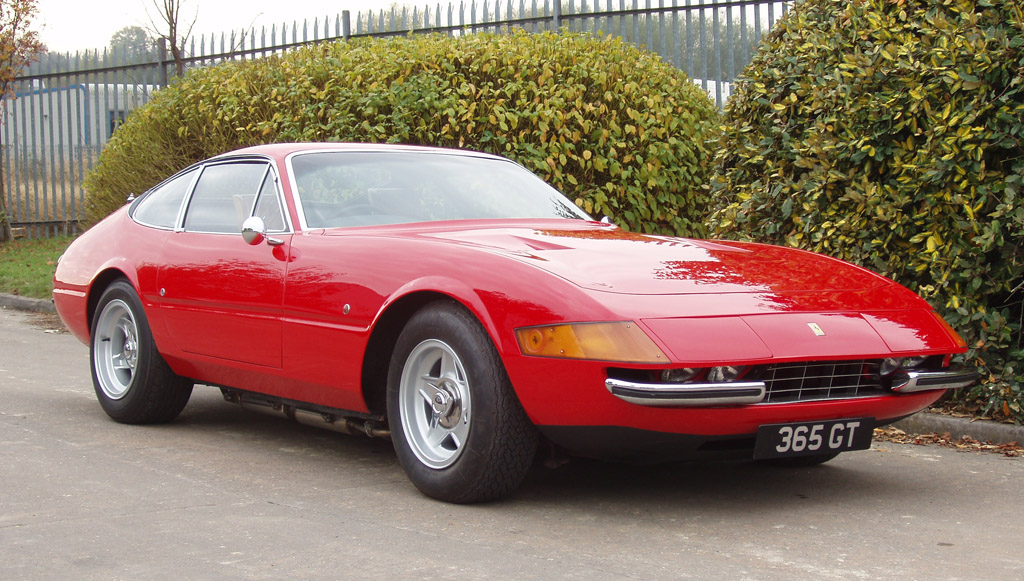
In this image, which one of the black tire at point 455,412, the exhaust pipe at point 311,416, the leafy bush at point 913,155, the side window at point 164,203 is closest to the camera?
the black tire at point 455,412

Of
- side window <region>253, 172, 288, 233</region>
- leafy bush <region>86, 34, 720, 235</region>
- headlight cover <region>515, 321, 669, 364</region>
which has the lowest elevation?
headlight cover <region>515, 321, 669, 364</region>

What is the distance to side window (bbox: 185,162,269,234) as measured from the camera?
5.63 meters

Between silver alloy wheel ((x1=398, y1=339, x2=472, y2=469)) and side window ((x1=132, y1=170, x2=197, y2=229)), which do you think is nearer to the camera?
silver alloy wheel ((x1=398, y1=339, x2=472, y2=469))

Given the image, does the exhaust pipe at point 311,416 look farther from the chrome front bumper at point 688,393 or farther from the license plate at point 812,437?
the license plate at point 812,437

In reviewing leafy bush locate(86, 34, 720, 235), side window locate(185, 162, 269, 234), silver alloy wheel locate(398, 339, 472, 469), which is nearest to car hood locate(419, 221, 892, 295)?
silver alloy wheel locate(398, 339, 472, 469)

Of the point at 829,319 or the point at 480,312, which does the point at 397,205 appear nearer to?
the point at 480,312

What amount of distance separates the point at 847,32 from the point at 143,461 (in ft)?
14.7

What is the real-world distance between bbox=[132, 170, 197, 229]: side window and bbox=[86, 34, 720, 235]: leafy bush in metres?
3.11

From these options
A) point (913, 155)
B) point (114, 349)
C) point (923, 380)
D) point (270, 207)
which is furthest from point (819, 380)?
point (114, 349)

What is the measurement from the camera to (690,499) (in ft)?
14.9

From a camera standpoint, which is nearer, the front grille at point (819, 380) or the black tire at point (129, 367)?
the front grille at point (819, 380)

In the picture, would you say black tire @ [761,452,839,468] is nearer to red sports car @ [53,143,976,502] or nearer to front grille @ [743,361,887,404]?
red sports car @ [53,143,976,502]

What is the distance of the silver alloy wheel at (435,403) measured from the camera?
14.4ft

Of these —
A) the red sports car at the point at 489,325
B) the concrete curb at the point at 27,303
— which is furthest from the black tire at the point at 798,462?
the concrete curb at the point at 27,303
